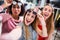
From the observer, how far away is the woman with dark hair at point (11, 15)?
4.86 ft

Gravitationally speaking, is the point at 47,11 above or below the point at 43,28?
above

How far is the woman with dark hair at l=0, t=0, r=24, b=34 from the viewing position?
1482 millimetres

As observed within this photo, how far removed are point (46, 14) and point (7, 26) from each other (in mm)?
332

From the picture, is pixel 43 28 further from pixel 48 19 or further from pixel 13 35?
pixel 13 35

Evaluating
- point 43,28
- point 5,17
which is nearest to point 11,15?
point 5,17

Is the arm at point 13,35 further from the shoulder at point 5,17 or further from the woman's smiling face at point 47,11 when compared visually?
the woman's smiling face at point 47,11

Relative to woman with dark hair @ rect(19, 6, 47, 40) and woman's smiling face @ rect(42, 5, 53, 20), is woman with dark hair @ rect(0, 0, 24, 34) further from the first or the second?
woman's smiling face @ rect(42, 5, 53, 20)

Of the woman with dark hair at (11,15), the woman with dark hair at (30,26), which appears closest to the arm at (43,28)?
the woman with dark hair at (30,26)

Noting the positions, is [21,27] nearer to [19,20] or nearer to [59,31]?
[19,20]

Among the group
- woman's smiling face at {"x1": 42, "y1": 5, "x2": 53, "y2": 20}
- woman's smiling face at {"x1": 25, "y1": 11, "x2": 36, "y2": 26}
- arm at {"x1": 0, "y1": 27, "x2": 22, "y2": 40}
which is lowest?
arm at {"x1": 0, "y1": 27, "x2": 22, "y2": 40}

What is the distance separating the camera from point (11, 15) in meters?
1.50

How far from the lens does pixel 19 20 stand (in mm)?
1513

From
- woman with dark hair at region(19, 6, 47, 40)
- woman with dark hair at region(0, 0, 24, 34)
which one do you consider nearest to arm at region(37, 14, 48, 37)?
woman with dark hair at region(19, 6, 47, 40)

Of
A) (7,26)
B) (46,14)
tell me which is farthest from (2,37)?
(46,14)
